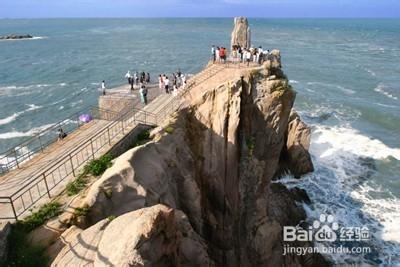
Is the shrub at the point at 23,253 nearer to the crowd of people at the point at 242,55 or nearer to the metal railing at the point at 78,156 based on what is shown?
the metal railing at the point at 78,156

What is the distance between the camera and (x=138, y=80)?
1355 inches

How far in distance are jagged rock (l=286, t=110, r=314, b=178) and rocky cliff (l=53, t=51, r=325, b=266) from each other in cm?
373

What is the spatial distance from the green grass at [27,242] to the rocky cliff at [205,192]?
103 centimetres

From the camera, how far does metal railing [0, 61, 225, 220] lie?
45.3ft

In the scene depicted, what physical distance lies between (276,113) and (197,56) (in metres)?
57.8

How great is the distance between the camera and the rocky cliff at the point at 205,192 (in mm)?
10000

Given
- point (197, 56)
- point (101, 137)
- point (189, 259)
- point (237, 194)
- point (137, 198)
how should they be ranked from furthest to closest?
point (197, 56), point (237, 194), point (101, 137), point (137, 198), point (189, 259)

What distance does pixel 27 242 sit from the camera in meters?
11.9

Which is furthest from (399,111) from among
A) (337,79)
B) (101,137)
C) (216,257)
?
(101,137)

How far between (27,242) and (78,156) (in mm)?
6405

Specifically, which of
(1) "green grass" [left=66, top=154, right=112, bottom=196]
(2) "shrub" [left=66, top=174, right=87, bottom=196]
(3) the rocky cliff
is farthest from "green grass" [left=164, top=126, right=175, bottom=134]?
(2) "shrub" [left=66, top=174, right=87, bottom=196]

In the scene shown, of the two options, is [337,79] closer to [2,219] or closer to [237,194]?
[237,194]

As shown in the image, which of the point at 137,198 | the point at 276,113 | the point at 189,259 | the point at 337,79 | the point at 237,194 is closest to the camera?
the point at 189,259

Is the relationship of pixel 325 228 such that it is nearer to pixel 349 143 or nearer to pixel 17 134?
pixel 349 143
